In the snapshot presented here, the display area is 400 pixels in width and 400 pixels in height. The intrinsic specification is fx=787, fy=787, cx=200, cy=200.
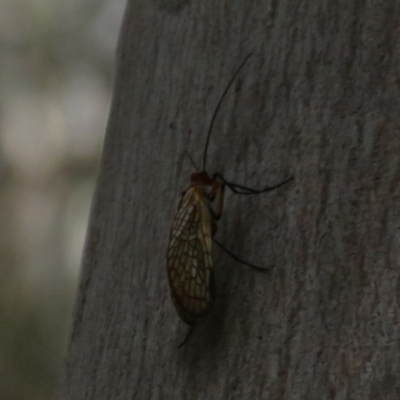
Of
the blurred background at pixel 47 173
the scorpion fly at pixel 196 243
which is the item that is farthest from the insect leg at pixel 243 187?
the blurred background at pixel 47 173

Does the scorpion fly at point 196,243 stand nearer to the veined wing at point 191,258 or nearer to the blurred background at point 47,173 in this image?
the veined wing at point 191,258

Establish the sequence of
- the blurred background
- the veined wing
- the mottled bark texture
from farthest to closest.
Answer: the blurred background
the veined wing
the mottled bark texture

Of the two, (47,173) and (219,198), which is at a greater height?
(47,173)

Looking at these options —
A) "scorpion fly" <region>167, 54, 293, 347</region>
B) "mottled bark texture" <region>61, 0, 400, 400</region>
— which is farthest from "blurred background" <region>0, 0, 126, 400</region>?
"scorpion fly" <region>167, 54, 293, 347</region>

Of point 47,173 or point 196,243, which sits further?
point 47,173

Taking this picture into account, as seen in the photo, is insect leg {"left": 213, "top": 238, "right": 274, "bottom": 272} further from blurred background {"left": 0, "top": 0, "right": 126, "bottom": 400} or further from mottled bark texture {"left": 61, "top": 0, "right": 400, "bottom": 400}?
blurred background {"left": 0, "top": 0, "right": 126, "bottom": 400}

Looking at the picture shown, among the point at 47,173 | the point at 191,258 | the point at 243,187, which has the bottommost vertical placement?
the point at 191,258

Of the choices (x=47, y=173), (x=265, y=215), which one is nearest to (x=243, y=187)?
(x=265, y=215)

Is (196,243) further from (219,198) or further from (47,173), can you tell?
(47,173)
